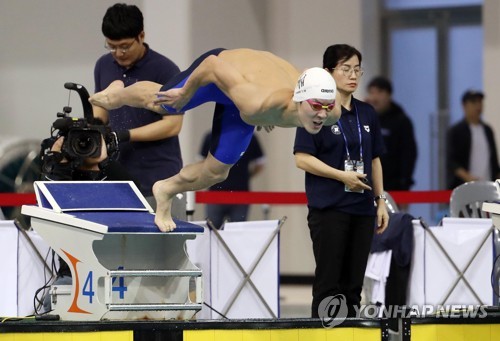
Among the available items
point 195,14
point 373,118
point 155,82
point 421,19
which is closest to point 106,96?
point 155,82

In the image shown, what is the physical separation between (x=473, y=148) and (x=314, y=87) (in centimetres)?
554

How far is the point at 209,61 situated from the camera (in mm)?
5664

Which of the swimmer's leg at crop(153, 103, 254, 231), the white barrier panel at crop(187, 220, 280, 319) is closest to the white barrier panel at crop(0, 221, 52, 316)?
the white barrier panel at crop(187, 220, 280, 319)

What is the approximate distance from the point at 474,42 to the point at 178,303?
25.5 ft

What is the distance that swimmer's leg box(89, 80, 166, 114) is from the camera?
605 cm

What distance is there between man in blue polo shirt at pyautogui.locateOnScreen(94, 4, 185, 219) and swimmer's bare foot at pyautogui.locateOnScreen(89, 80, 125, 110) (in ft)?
1.07

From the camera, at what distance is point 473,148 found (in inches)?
415

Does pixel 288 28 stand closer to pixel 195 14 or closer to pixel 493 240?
pixel 195 14

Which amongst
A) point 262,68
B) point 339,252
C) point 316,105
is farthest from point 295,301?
point 316,105

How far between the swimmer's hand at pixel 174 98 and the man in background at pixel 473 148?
4.96 m

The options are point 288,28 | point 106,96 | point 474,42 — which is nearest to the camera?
point 106,96

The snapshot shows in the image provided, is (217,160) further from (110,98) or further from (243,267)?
(243,267)

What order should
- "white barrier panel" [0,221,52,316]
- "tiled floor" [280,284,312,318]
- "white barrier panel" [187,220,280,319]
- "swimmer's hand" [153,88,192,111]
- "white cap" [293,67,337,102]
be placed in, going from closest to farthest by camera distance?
"white cap" [293,67,337,102], "swimmer's hand" [153,88,192,111], "white barrier panel" [0,221,52,316], "white barrier panel" [187,220,280,319], "tiled floor" [280,284,312,318]

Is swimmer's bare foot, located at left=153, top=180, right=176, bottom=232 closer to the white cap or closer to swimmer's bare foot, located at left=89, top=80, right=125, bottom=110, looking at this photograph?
swimmer's bare foot, located at left=89, top=80, right=125, bottom=110
